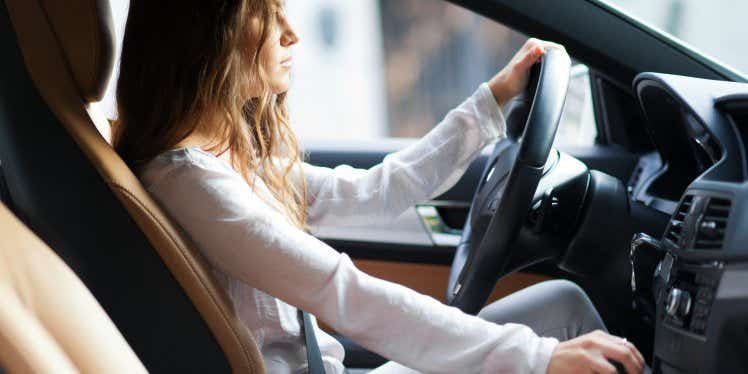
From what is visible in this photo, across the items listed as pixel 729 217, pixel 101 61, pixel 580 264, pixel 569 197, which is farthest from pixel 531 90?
pixel 101 61

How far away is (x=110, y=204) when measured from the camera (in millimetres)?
1087

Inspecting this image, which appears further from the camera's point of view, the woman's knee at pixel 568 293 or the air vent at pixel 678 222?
the woman's knee at pixel 568 293

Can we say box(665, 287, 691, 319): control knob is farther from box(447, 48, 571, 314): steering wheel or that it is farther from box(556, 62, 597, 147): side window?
box(556, 62, 597, 147): side window

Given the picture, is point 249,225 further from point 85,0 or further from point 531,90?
point 531,90

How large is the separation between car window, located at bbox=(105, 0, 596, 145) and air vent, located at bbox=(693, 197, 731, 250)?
1423 mm

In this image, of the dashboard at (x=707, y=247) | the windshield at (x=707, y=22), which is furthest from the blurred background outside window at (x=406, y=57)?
the dashboard at (x=707, y=247)

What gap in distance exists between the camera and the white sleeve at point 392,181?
1.58 m

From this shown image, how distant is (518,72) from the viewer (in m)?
1.45

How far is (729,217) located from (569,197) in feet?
1.24

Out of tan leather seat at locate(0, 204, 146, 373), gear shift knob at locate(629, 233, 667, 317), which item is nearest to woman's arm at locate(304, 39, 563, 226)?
gear shift knob at locate(629, 233, 667, 317)

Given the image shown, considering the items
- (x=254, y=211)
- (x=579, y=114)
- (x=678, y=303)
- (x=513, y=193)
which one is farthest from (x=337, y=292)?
(x=579, y=114)

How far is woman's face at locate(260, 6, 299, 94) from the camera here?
1240 millimetres

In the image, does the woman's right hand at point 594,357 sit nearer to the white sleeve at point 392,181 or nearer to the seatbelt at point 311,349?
the seatbelt at point 311,349

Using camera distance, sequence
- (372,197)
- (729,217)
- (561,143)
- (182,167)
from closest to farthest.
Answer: (729,217) < (182,167) < (372,197) < (561,143)
